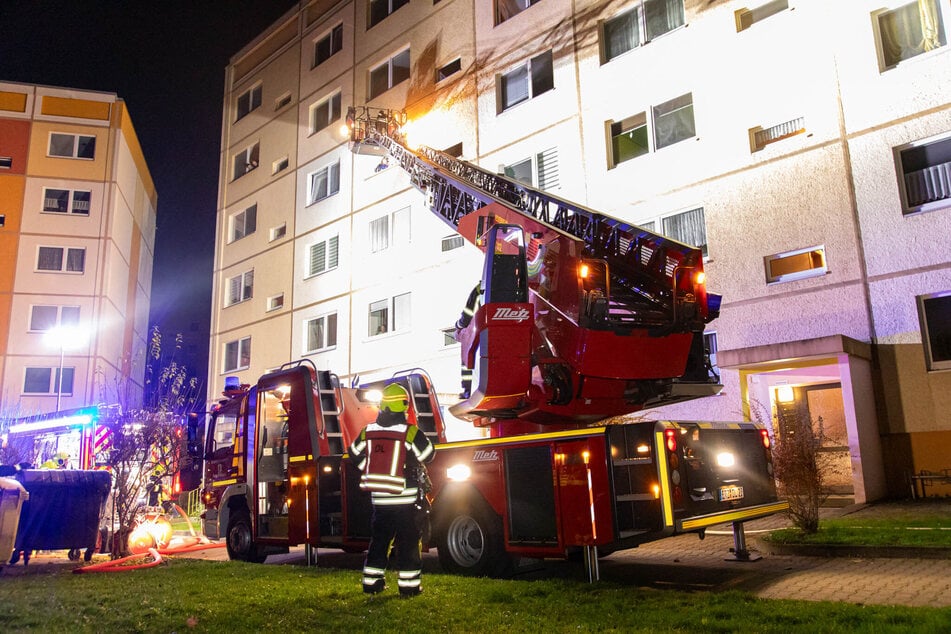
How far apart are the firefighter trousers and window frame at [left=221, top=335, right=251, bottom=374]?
23254 millimetres

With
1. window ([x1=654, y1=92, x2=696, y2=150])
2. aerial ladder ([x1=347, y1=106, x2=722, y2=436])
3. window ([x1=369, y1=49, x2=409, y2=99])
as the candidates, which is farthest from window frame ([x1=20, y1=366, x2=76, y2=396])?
aerial ladder ([x1=347, y1=106, x2=722, y2=436])

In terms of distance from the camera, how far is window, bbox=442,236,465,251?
2170cm

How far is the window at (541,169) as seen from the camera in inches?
781

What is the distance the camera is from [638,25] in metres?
18.7

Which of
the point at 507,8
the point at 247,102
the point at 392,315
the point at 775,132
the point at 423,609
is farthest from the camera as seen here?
the point at 247,102

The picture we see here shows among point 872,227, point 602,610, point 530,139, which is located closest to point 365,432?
point 602,610

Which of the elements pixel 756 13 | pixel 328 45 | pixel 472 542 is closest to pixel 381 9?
pixel 328 45

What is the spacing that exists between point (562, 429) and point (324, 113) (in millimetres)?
23303

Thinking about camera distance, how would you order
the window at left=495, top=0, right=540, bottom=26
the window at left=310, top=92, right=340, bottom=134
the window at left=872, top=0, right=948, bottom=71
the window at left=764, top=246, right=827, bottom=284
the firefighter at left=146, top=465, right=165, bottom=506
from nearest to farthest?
the firefighter at left=146, top=465, right=165, bottom=506
the window at left=872, top=0, right=948, bottom=71
the window at left=764, top=246, right=827, bottom=284
the window at left=495, top=0, right=540, bottom=26
the window at left=310, top=92, right=340, bottom=134

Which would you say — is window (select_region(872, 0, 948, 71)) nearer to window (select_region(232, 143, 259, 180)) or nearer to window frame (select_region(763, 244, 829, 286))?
window frame (select_region(763, 244, 829, 286))

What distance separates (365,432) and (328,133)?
72.8ft

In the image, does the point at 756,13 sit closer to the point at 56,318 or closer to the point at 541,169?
the point at 541,169

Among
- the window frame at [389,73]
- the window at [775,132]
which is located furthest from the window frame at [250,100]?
the window at [775,132]

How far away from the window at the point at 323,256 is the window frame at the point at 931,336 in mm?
18758
